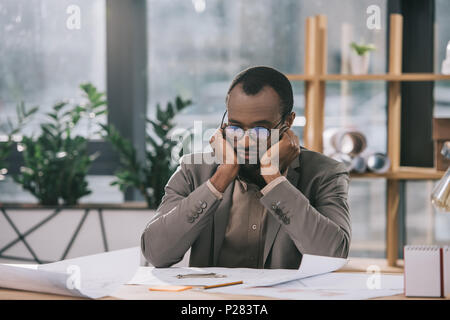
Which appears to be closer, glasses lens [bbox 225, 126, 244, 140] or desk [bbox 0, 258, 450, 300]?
desk [bbox 0, 258, 450, 300]

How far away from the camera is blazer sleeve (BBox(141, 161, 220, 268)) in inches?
61.5

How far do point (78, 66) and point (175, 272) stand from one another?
233 centimetres

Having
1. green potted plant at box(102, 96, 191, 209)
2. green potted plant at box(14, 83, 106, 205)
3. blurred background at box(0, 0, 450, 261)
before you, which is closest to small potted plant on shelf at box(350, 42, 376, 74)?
blurred background at box(0, 0, 450, 261)

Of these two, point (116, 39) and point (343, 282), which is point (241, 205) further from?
point (116, 39)

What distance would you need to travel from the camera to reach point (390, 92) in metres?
3.03

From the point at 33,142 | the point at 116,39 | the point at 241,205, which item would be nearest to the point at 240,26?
the point at 116,39

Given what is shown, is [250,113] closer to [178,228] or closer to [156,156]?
[178,228]

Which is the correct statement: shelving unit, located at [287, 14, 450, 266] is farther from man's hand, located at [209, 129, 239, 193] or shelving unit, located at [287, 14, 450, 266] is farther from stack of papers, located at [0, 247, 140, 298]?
stack of papers, located at [0, 247, 140, 298]

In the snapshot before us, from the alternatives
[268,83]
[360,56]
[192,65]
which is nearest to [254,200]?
[268,83]

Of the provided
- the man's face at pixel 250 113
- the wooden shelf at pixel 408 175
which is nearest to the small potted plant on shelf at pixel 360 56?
the wooden shelf at pixel 408 175

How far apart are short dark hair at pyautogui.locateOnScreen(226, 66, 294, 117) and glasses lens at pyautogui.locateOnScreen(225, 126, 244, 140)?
0.13 metres

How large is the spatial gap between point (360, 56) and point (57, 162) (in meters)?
1.57

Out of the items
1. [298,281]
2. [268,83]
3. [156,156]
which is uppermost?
[268,83]

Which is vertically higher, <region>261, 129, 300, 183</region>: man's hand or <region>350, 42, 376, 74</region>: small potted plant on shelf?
<region>350, 42, 376, 74</region>: small potted plant on shelf
